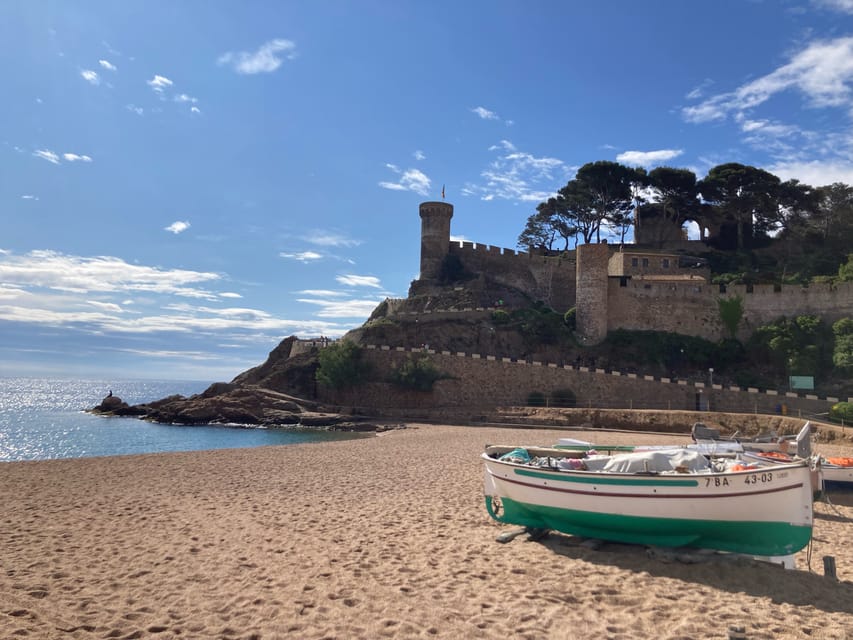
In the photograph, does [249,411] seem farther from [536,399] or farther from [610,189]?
[610,189]

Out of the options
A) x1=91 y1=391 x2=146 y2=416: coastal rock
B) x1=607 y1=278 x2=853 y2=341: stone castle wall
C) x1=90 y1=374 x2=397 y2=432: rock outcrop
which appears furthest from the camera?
x1=91 y1=391 x2=146 y2=416: coastal rock

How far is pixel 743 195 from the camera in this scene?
48.9 meters

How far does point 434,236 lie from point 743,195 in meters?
26.9

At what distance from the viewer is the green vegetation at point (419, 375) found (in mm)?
36703

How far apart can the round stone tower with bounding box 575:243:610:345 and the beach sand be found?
2749 centimetres

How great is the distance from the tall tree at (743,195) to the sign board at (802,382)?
67.7 feet

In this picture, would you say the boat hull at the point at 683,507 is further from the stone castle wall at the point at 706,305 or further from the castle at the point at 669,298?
the stone castle wall at the point at 706,305

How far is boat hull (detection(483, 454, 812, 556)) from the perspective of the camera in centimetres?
731

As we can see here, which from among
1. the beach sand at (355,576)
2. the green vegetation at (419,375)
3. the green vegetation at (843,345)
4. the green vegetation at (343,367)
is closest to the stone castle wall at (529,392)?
the green vegetation at (419,375)

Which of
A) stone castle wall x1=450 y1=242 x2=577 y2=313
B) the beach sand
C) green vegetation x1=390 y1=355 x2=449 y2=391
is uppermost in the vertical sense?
stone castle wall x1=450 y1=242 x2=577 y2=313

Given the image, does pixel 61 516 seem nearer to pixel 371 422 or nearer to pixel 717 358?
pixel 371 422

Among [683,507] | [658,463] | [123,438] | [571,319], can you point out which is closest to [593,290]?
[571,319]

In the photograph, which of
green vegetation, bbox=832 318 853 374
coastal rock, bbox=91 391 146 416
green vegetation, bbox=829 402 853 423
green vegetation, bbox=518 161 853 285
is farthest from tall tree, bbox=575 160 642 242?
coastal rock, bbox=91 391 146 416

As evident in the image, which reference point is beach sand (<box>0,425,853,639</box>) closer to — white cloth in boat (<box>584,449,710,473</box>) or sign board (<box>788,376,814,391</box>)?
white cloth in boat (<box>584,449,710,473</box>)
